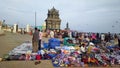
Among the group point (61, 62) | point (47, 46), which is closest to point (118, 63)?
point (61, 62)

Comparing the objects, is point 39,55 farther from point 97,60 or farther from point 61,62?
point 97,60

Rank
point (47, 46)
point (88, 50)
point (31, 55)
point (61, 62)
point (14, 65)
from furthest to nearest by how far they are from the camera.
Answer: point (47, 46)
point (88, 50)
point (31, 55)
point (61, 62)
point (14, 65)

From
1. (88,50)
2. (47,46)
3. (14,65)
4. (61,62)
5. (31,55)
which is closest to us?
(14,65)

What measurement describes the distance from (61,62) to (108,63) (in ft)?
9.34

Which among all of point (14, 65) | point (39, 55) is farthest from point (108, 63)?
point (14, 65)

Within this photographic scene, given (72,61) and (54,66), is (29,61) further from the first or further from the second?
→ (72,61)

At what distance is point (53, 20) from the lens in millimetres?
53969

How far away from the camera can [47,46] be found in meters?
16.4

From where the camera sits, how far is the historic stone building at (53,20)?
53369 millimetres

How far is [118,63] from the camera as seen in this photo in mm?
12492

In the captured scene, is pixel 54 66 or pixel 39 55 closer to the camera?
pixel 54 66

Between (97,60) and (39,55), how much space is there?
340cm

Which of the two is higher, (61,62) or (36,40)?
(36,40)

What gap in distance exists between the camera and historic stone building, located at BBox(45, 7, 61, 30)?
5337 cm
